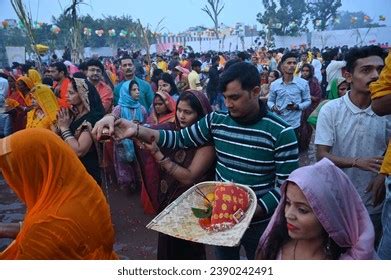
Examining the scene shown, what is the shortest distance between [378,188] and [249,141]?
1.63ft

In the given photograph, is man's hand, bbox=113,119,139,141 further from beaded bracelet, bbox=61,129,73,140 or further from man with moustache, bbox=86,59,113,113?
man with moustache, bbox=86,59,113,113

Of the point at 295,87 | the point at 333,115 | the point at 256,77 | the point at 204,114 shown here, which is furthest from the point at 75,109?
the point at 295,87

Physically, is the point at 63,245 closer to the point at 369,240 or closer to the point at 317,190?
the point at 317,190

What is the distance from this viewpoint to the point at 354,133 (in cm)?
148

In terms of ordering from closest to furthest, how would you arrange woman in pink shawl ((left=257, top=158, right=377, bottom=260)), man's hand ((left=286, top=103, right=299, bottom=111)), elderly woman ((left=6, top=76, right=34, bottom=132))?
1. woman in pink shawl ((left=257, top=158, right=377, bottom=260))
2. man's hand ((left=286, top=103, right=299, bottom=111))
3. elderly woman ((left=6, top=76, right=34, bottom=132))

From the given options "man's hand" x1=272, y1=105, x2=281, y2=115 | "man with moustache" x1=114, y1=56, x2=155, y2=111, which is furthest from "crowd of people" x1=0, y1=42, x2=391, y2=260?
"man's hand" x1=272, y1=105, x2=281, y2=115

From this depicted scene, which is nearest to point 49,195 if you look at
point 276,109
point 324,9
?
point 324,9

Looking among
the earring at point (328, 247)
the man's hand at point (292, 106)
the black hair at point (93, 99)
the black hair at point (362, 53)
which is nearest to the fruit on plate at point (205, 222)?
the earring at point (328, 247)

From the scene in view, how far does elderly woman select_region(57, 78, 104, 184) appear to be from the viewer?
1955 mm

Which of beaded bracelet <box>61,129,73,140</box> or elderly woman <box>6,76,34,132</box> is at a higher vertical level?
beaded bracelet <box>61,129,73,140</box>

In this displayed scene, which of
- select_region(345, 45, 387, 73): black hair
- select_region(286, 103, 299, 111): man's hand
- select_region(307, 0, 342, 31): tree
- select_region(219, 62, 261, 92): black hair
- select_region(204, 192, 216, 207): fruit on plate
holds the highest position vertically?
select_region(307, 0, 342, 31): tree

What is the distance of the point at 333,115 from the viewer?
150 cm

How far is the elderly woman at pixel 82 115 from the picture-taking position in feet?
6.41

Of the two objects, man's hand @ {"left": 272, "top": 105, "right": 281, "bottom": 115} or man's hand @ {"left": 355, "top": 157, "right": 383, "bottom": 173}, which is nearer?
man's hand @ {"left": 355, "top": 157, "right": 383, "bottom": 173}
